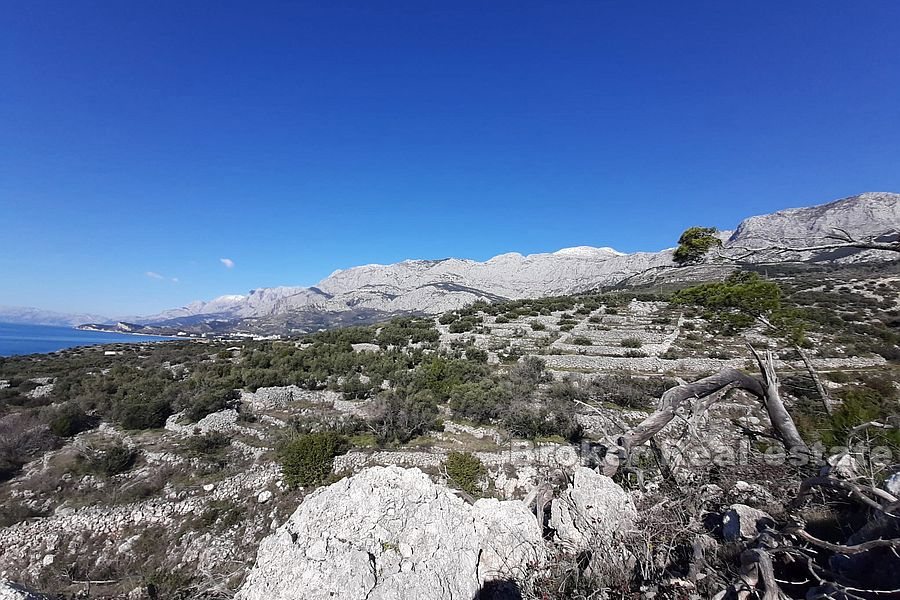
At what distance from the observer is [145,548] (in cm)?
810

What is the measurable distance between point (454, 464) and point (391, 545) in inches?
235

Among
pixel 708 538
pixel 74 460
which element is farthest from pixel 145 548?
pixel 708 538

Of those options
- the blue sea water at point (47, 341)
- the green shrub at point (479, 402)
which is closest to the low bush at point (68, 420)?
the green shrub at point (479, 402)

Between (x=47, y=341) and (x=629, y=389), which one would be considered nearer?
(x=629, y=389)

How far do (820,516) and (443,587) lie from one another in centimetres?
384

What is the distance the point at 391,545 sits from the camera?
3971 mm

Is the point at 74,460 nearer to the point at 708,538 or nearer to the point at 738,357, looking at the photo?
the point at 708,538

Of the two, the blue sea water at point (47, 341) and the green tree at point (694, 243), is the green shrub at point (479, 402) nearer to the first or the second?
the green tree at point (694, 243)

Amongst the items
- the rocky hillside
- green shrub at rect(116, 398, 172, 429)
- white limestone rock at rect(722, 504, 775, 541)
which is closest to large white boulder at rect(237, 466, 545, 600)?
white limestone rock at rect(722, 504, 775, 541)

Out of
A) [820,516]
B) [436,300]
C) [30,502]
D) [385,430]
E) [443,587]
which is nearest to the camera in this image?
[820,516]

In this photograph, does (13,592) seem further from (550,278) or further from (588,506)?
(550,278)

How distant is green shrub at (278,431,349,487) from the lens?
9864mm

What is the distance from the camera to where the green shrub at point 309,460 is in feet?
32.4

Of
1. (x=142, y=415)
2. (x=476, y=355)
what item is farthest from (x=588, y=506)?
(x=476, y=355)
